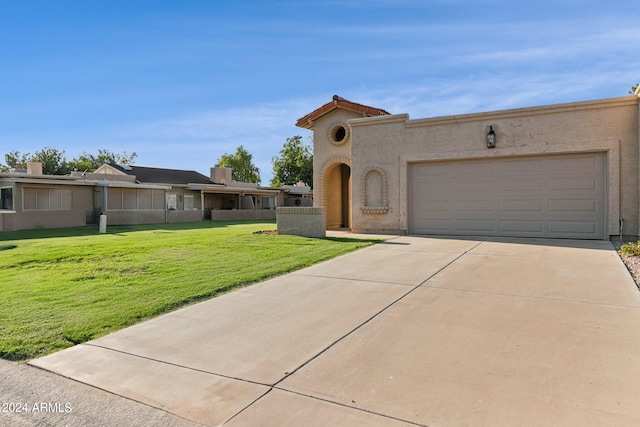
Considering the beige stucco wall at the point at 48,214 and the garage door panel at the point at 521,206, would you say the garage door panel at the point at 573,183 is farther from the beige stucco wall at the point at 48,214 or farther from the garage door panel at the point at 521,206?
the beige stucco wall at the point at 48,214

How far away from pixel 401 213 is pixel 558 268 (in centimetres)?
683

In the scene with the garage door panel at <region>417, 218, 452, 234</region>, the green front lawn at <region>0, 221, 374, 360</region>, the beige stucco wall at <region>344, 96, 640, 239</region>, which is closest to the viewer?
the green front lawn at <region>0, 221, 374, 360</region>

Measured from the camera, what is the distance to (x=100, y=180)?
2364 centimetres

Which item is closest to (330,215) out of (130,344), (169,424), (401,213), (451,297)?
(401,213)

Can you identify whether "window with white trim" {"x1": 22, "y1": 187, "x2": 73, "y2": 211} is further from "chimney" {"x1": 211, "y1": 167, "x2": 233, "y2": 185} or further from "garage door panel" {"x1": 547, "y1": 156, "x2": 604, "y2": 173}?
"garage door panel" {"x1": 547, "y1": 156, "x2": 604, "y2": 173}

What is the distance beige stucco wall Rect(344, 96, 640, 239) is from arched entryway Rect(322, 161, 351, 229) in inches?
89.9

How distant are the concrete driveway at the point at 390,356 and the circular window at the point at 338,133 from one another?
10.7 m

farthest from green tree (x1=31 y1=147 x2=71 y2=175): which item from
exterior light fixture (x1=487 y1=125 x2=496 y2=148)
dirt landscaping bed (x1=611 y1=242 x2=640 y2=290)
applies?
dirt landscaping bed (x1=611 y1=242 x2=640 y2=290)

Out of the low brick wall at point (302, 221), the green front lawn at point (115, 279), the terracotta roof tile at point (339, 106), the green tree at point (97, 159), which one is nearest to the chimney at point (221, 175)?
the terracotta roof tile at point (339, 106)

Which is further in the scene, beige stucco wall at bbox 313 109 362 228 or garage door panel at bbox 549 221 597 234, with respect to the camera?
beige stucco wall at bbox 313 109 362 228

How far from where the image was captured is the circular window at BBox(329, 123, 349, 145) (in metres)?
16.0

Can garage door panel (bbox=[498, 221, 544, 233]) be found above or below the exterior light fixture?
below

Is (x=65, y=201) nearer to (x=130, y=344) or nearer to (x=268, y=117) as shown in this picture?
(x=268, y=117)

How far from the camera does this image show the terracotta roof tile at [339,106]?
15297 mm
